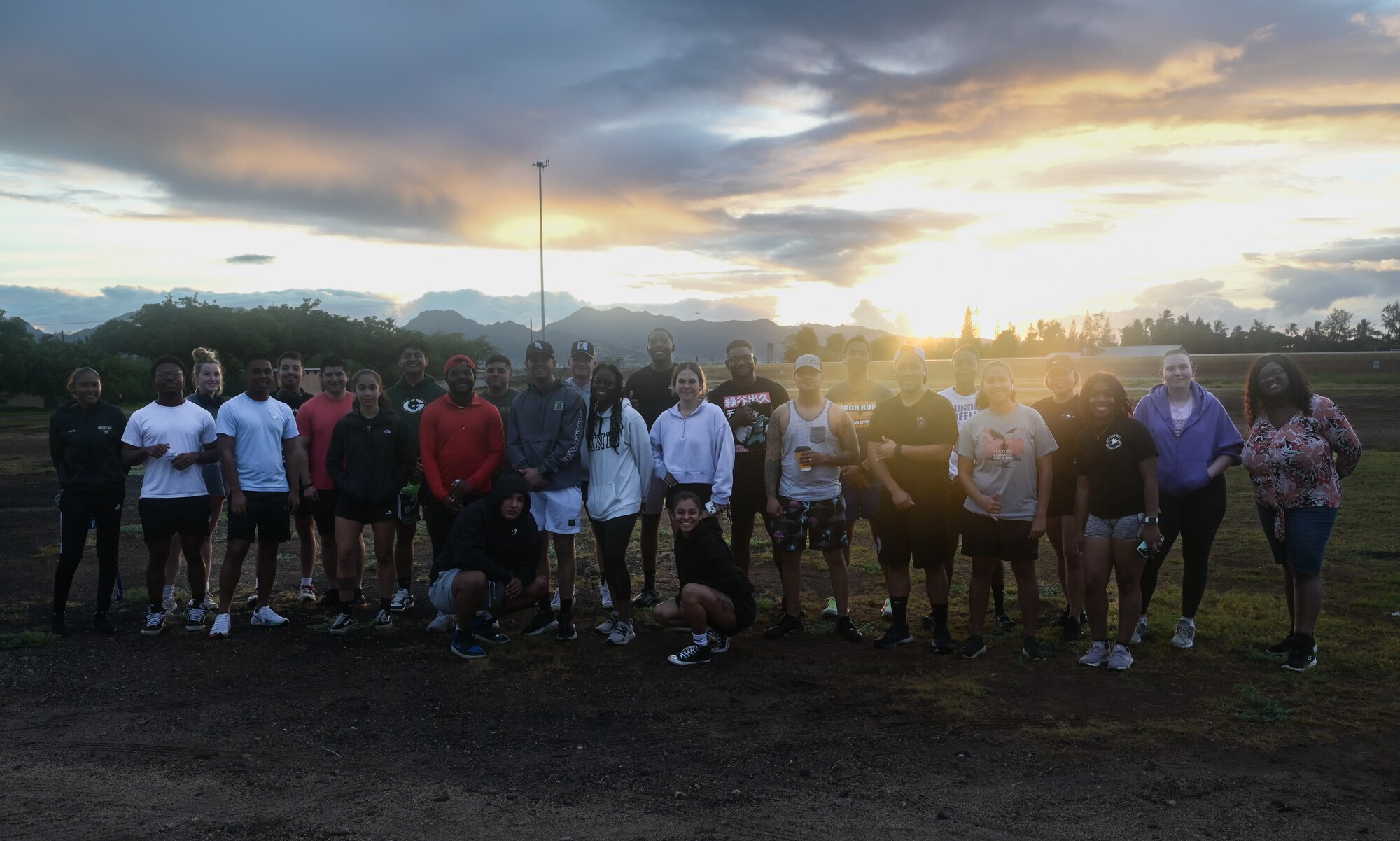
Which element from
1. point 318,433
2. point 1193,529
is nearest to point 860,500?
point 1193,529

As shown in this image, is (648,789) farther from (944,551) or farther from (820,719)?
(944,551)

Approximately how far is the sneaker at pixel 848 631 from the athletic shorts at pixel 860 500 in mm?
838

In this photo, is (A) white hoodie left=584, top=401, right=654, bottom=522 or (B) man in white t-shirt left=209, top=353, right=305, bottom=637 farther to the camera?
(B) man in white t-shirt left=209, top=353, right=305, bottom=637

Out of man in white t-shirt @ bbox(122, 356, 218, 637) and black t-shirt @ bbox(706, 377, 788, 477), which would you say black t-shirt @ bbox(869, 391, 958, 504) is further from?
man in white t-shirt @ bbox(122, 356, 218, 637)

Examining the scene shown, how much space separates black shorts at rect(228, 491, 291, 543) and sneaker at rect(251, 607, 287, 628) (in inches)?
21.6

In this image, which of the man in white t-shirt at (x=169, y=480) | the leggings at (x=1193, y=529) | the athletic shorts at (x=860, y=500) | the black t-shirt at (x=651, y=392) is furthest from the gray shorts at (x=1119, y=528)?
the man in white t-shirt at (x=169, y=480)

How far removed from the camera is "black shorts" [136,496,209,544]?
21.3 ft

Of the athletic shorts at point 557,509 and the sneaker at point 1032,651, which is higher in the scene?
the athletic shorts at point 557,509

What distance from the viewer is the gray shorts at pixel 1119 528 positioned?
5.56m

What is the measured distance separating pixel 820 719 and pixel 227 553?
4.59m

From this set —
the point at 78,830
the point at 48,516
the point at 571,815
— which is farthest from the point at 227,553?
the point at 48,516

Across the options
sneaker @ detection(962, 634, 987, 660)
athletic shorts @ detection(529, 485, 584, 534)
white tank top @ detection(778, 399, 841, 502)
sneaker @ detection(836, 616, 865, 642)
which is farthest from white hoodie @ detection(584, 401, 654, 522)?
sneaker @ detection(962, 634, 987, 660)

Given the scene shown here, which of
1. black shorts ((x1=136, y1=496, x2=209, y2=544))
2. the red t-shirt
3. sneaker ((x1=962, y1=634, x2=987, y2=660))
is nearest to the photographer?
sneaker ((x1=962, y1=634, x2=987, y2=660))

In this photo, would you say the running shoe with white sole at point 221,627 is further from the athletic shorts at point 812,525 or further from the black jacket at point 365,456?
the athletic shorts at point 812,525
